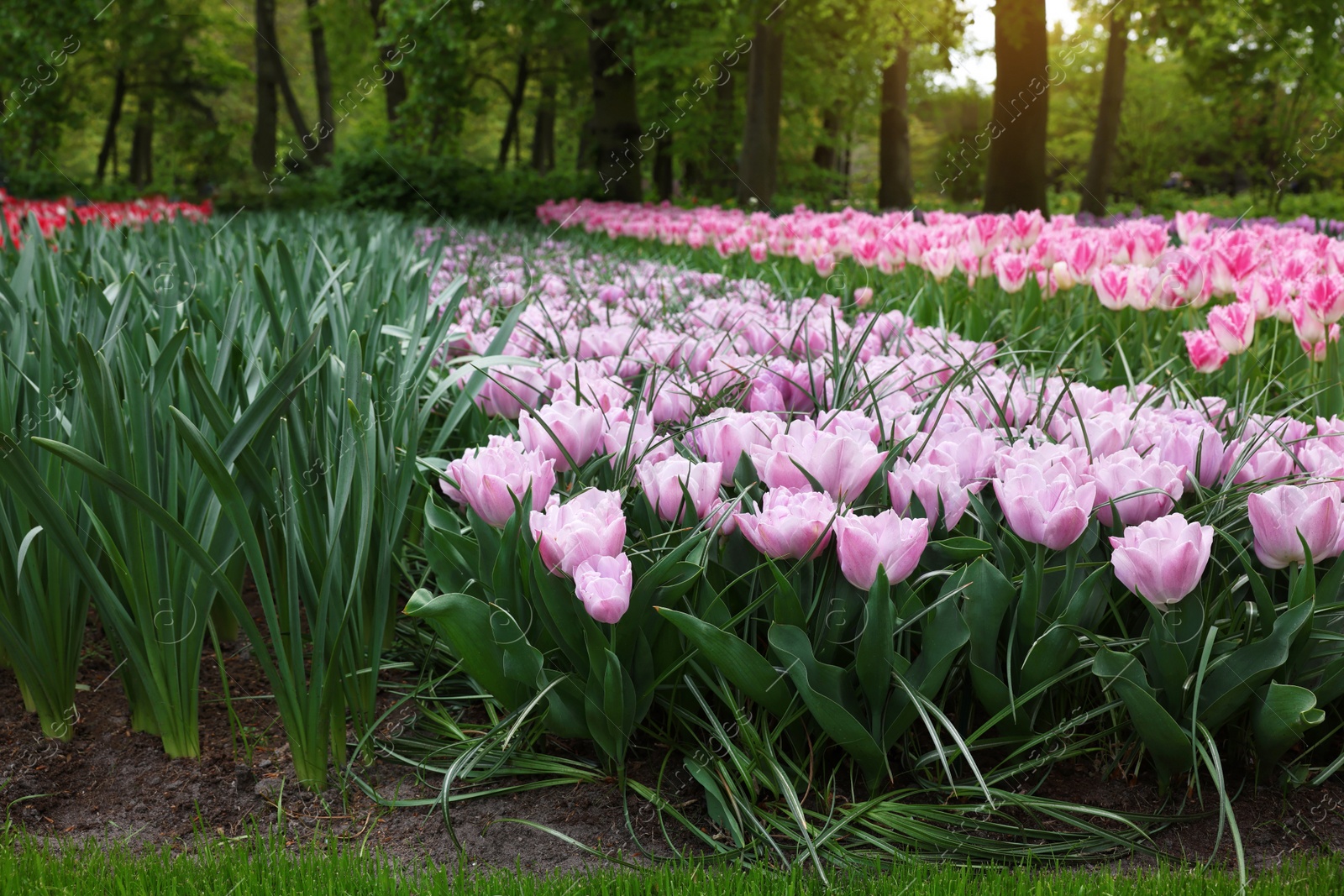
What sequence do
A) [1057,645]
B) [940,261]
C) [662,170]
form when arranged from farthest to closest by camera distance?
[662,170] → [940,261] → [1057,645]

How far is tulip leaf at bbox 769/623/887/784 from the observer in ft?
4.90

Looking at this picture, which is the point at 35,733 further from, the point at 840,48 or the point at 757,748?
the point at 840,48

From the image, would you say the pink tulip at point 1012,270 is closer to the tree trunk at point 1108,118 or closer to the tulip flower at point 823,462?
the tulip flower at point 823,462

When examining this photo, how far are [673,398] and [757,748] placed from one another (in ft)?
2.92

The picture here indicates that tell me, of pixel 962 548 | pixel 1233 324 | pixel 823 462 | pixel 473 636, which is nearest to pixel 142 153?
pixel 1233 324

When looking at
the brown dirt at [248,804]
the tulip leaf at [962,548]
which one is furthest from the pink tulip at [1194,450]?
the brown dirt at [248,804]

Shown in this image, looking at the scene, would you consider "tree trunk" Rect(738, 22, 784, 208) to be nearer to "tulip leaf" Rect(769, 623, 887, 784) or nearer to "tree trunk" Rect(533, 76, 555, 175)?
"tulip leaf" Rect(769, 623, 887, 784)

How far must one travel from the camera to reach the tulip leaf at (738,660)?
1.48 meters

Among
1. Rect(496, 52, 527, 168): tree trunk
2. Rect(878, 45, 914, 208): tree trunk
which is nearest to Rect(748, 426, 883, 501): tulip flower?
Rect(878, 45, 914, 208): tree trunk

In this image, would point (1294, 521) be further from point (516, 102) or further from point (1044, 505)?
point (516, 102)

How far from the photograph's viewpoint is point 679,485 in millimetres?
1693

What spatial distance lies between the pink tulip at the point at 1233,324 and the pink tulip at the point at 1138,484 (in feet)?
3.53

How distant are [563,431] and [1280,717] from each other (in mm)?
1213

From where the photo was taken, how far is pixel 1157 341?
3.67 metres
